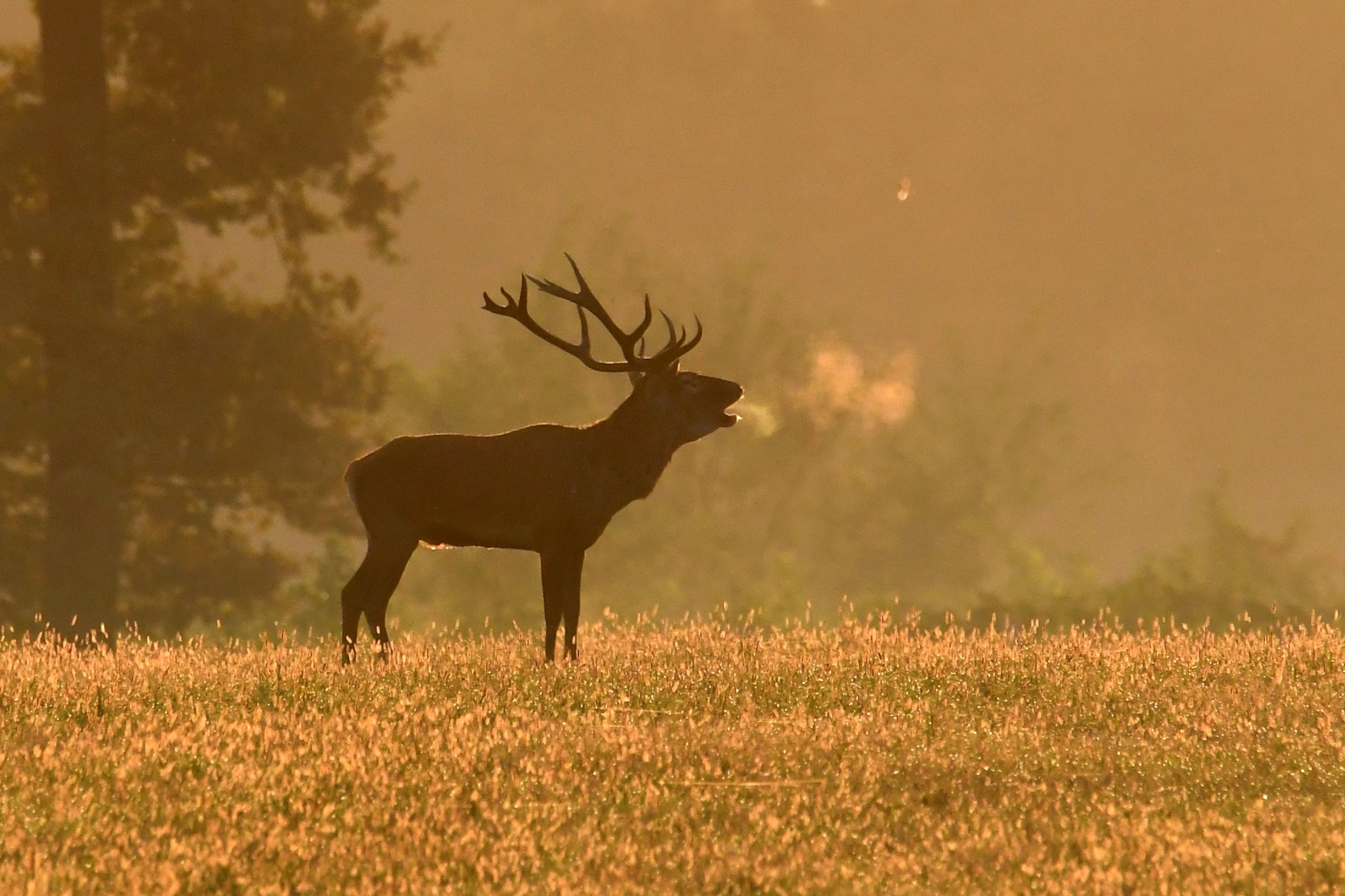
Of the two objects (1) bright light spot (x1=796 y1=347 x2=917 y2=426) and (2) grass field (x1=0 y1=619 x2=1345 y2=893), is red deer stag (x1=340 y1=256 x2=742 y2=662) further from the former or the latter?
(1) bright light spot (x1=796 y1=347 x2=917 y2=426)

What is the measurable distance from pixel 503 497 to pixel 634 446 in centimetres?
100

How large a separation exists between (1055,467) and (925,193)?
59.6m

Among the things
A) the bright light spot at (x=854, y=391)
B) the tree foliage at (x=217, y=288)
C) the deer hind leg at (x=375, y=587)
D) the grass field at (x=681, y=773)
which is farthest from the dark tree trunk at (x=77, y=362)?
the bright light spot at (x=854, y=391)

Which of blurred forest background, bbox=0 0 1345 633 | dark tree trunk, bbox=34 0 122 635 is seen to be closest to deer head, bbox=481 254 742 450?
dark tree trunk, bbox=34 0 122 635

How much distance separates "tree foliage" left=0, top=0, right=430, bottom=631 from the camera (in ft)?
76.2

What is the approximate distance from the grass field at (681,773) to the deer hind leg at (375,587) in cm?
55

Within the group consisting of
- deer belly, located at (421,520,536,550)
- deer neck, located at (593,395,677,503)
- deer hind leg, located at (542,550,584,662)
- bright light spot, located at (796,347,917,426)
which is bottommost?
deer hind leg, located at (542,550,584,662)

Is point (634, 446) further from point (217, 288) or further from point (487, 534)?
point (217, 288)

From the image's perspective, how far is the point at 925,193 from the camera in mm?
121688

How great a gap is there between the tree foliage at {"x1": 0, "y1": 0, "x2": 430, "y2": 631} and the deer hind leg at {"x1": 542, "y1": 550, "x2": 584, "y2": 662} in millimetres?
10659

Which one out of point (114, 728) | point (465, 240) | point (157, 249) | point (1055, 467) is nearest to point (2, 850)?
point (114, 728)

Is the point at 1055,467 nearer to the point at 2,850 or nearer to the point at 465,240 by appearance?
the point at 465,240

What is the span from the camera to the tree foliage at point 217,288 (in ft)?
76.2

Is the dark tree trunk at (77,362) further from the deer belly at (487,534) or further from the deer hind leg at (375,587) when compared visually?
the deer belly at (487,534)
